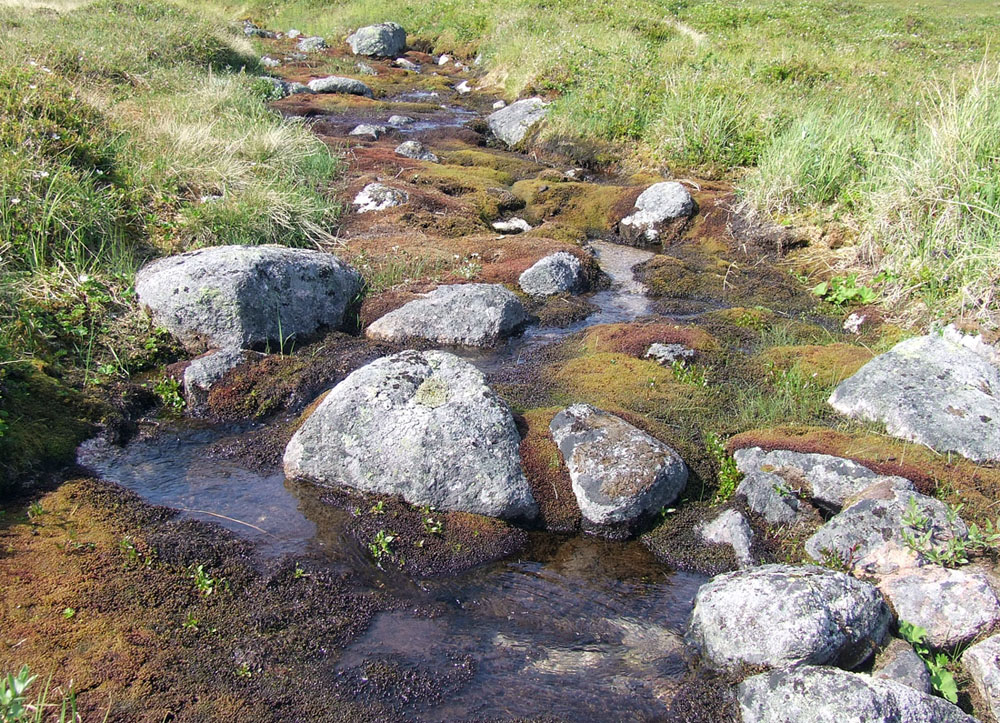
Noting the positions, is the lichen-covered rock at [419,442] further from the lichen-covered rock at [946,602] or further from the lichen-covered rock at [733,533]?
the lichen-covered rock at [946,602]

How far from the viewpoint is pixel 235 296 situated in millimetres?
7133

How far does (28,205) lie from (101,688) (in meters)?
5.56

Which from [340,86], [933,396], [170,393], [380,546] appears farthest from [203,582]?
[340,86]

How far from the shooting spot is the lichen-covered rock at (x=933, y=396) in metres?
6.05

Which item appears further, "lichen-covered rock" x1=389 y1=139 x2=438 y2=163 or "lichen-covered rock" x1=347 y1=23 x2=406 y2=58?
"lichen-covered rock" x1=347 y1=23 x2=406 y2=58

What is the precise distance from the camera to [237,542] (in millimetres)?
4961

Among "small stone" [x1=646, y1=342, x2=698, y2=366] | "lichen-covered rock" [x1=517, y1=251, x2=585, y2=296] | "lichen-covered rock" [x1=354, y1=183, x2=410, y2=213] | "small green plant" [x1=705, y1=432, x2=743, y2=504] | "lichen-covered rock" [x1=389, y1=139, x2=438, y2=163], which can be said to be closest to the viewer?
"small green plant" [x1=705, y1=432, x2=743, y2=504]

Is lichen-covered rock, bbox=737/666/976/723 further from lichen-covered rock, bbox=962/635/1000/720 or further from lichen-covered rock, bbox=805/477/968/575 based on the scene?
lichen-covered rock, bbox=805/477/968/575

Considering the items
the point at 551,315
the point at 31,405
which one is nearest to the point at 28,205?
the point at 31,405

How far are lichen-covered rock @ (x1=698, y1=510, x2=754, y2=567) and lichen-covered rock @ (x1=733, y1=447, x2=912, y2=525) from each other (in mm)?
213

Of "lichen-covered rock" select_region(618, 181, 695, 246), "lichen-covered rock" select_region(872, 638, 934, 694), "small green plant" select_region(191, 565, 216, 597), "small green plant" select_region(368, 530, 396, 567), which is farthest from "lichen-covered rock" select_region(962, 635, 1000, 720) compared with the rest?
"lichen-covered rock" select_region(618, 181, 695, 246)

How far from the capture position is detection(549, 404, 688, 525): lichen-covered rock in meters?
5.33

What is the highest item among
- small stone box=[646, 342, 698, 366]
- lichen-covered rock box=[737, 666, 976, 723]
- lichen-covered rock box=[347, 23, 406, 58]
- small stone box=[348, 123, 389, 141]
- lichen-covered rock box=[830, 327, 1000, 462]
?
lichen-covered rock box=[737, 666, 976, 723]

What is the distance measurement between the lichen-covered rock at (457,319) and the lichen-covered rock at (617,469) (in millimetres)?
2417
